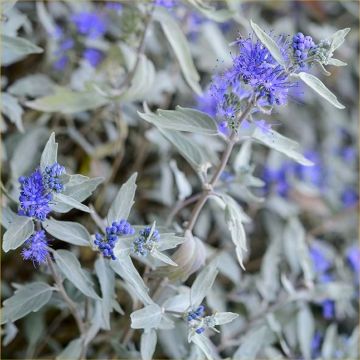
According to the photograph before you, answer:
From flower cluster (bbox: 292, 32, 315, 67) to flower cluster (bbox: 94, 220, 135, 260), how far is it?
A: 0.35 meters

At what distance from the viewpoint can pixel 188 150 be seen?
3.60 ft

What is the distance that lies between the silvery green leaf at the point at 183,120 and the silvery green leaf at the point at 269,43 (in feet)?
0.54

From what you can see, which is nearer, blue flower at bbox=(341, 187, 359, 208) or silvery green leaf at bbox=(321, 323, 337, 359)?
silvery green leaf at bbox=(321, 323, 337, 359)

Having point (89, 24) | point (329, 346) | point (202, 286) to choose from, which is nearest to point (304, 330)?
point (329, 346)

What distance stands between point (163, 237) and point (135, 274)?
0.23 ft

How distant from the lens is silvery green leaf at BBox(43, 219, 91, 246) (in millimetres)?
984

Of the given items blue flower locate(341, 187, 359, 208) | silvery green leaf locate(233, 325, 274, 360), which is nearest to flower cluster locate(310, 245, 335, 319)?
blue flower locate(341, 187, 359, 208)

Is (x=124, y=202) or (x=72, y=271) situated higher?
(x=124, y=202)

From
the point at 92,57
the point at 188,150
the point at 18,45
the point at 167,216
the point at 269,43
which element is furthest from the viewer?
the point at 92,57

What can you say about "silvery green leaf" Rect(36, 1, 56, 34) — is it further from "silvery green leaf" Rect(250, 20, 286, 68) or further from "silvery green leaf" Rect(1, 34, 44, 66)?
"silvery green leaf" Rect(250, 20, 286, 68)

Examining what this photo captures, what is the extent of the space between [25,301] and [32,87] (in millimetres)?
635

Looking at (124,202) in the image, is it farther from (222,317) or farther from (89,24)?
(89,24)

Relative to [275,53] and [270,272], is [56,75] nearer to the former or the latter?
[270,272]

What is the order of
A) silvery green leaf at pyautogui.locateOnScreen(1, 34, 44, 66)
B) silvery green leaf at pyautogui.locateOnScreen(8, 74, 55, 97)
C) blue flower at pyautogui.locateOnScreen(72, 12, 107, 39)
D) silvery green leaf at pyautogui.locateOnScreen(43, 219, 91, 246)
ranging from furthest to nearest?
blue flower at pyautogui.locateOnScreen(72, 12, 107, 39) < silvery green leaf at pyautogui.locateOnScreen(8, 74, 55, 97) < silvery green leaf at pyautogui.locateOnScreen(1, 34, 44, 66) < silvery green leaf at pyautogui.locateOnScreen(43, 219, 91, 246)
